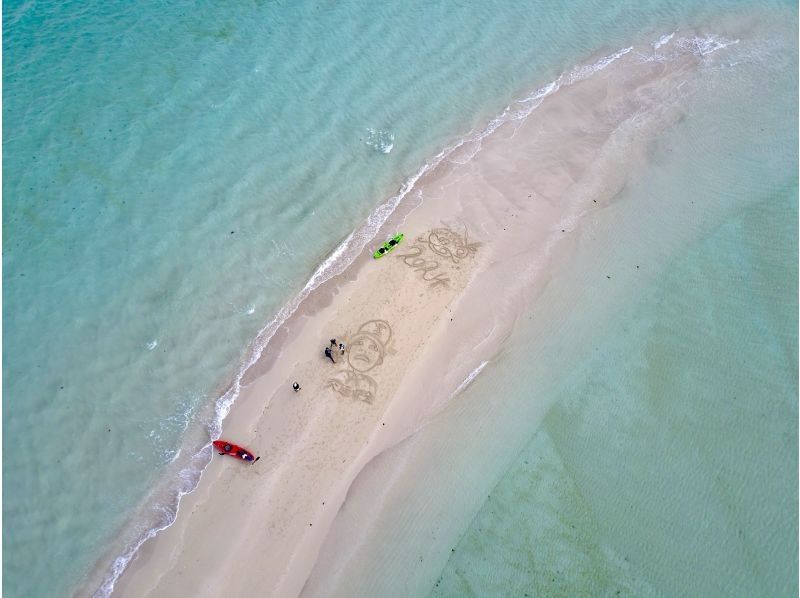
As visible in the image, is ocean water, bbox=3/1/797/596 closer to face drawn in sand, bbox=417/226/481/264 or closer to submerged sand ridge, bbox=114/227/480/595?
submerged sand ridge, bbox=114/227/480/595

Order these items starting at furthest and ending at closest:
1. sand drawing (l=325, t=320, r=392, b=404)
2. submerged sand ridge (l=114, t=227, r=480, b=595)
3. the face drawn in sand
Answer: the face drawn in sand → sand drawing (l=325, t=320, r=392, b=404) → submerged sand ridge (l=114, t=227, r=480, b=595)

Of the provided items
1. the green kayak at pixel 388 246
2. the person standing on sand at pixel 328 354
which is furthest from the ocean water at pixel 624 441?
the green kayak at pixel 388 246

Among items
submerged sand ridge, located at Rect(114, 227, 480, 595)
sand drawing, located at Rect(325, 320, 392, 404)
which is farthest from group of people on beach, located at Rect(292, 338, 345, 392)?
sand drawing, located at Rect(325, 320, 392, 404)

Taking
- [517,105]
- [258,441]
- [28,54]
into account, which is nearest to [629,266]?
[517,105]

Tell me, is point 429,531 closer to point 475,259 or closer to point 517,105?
point 475,259

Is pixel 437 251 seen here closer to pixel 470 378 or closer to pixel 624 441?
A: pixel 470 378

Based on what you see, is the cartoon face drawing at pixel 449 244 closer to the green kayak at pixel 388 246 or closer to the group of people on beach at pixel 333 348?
the green kayak at pixel 388 246
